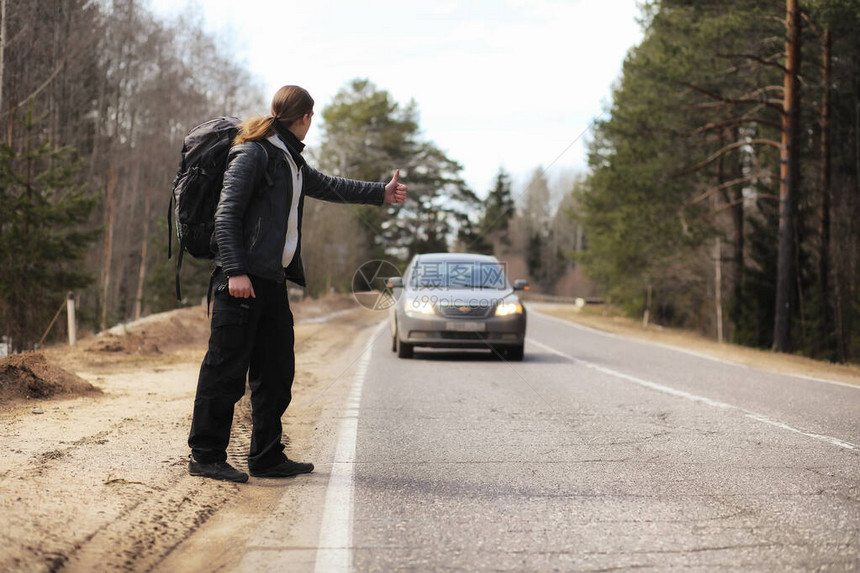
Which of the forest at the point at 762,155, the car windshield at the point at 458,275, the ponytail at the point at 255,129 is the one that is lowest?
the car windshield at the point at 458,275

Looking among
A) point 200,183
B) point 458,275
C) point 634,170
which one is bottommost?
point 458,275

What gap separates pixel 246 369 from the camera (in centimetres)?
477

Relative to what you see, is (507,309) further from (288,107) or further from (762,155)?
(762,155)

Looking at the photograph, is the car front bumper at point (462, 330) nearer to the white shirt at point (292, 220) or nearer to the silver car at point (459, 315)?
the silver car at point (459, 315)

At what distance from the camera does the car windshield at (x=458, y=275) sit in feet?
44.7

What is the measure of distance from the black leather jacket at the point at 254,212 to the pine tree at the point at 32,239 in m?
13.9

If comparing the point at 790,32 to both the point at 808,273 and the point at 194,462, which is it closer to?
the point at 808,273

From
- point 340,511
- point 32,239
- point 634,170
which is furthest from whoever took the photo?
point 634,170

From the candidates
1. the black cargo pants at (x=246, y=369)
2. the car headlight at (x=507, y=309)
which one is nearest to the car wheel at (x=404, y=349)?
the car headlight at (x=507, y=309)

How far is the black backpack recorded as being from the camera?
4645 millimetres

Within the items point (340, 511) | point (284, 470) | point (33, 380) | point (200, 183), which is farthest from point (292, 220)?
point (33, 380)

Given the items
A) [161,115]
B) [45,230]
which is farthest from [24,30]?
[161,115]

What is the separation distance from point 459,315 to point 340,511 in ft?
28.5

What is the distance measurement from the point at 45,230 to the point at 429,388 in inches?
471
